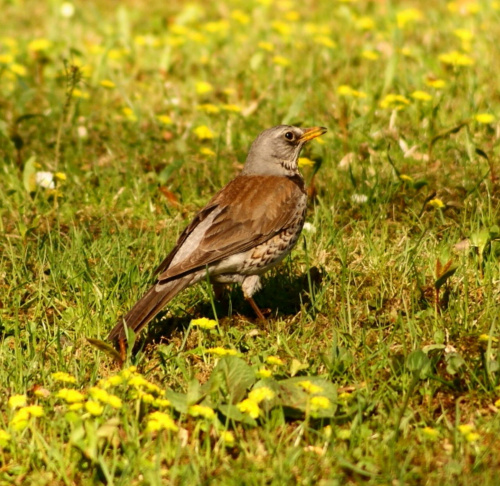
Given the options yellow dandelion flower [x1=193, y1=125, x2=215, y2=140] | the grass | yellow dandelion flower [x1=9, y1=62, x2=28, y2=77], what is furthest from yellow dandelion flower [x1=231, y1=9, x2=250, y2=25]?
yellow dandelion flower [x1=193, y1=125, x2=215, y2=140]

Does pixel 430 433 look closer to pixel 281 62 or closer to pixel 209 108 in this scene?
pixel 209 108

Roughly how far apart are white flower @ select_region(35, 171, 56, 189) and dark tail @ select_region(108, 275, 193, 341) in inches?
88.0

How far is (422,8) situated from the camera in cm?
1191

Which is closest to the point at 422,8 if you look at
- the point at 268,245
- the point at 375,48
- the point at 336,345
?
the point at 375,48

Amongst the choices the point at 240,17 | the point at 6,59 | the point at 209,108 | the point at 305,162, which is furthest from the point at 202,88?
the point at 240,17

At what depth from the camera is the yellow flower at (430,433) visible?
445 centimetres

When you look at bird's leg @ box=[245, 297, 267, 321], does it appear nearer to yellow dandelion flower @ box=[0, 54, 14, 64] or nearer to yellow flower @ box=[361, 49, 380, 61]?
yellow flower @ box=[361, 49, 380, 61]

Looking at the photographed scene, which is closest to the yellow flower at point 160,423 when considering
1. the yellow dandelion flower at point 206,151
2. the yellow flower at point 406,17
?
the yellow dandelion flower at point 206,151

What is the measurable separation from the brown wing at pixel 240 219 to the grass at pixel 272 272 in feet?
1.49

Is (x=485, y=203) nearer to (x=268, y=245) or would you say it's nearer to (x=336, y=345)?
(x=268, y=245)

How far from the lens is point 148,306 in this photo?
17.7ft

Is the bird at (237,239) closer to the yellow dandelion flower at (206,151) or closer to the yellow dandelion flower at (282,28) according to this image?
the yellow dandelion flower at (206,151)

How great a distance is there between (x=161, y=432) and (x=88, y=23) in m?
8.33

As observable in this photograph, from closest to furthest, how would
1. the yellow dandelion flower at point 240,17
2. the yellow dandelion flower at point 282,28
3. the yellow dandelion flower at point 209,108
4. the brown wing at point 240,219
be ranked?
the brown wing at point 240,219 → the yellow dandelion flower at point 209,108 → the yellow dandelion flower at point 282,28 → the yellow dandelion flower at point 240,17
